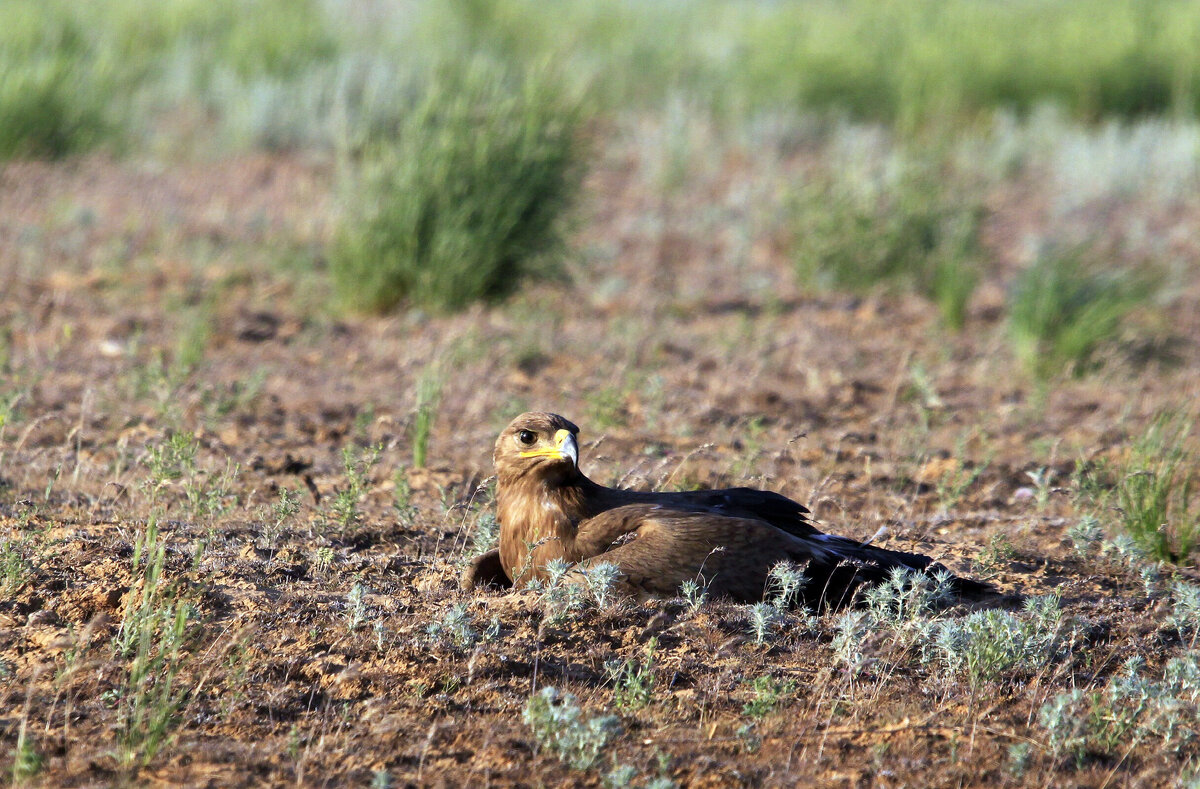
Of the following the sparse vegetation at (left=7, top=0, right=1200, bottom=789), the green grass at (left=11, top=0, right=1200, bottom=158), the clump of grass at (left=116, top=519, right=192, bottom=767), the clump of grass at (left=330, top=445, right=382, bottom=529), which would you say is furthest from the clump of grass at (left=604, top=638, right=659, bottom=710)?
the green grass at (left=11, top=0, right=1200, bottom=158)

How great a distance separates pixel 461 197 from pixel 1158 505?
505cm

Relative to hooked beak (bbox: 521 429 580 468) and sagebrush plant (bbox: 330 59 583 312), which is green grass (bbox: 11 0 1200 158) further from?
hooked beak (bbox: 521 429 580 468)

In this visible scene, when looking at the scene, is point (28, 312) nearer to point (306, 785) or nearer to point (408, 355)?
point (408, 355)

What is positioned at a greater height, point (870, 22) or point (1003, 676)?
point (870, 22)

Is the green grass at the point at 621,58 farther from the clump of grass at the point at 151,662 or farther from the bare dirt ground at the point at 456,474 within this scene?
the clump of grass at the point at 151,662

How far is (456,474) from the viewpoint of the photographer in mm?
6266

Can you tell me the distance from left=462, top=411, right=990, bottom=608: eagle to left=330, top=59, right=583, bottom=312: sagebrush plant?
14.3 feet

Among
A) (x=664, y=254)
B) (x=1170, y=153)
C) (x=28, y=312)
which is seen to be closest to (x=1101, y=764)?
(x=28, y=312)

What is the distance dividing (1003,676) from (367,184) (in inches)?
236

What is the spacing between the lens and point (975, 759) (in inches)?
150

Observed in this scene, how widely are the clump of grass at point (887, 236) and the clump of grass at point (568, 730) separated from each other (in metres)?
7.00

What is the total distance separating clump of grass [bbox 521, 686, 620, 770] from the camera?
360 cm

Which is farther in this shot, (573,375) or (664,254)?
(664,254)

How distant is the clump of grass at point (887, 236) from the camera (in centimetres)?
1020
